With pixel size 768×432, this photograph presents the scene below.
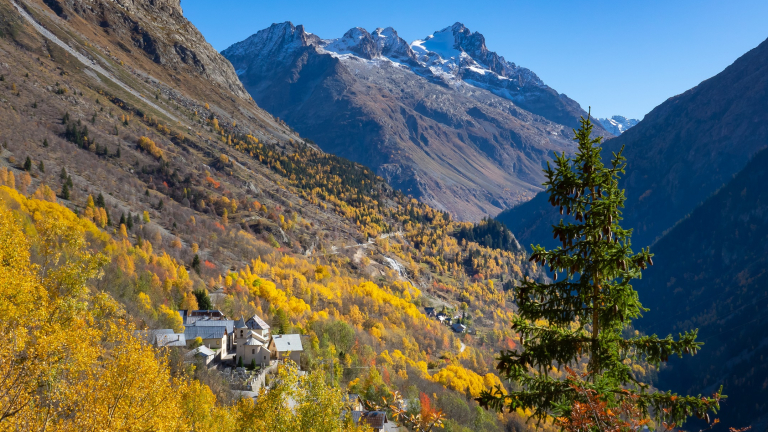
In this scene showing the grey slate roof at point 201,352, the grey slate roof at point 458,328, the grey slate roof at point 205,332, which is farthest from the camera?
the grey slate roof at point 458,328

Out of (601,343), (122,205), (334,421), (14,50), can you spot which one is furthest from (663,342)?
(14,50)

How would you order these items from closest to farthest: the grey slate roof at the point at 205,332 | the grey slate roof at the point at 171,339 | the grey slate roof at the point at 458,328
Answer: the grey slate roof at the point at 171,339, the grey slate roof at the point at 205,332, the grey slate roof at the point at 458,328

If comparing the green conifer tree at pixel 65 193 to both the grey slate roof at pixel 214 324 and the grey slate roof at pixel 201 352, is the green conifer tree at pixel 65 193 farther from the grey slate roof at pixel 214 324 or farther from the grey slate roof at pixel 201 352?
the grey slate roof at pixel 201 352

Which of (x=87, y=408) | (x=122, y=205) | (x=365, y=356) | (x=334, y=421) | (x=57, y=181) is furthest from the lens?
(x=122, y=205)

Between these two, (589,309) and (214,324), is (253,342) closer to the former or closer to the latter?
(214,324)

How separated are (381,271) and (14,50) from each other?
17890 cm

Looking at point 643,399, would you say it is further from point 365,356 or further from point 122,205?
point 122,205

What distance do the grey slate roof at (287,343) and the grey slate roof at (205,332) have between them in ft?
28.7

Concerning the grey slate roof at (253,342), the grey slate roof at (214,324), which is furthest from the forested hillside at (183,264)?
the grey slate roof at (253,342)

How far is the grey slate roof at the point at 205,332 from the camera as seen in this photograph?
6097 cm

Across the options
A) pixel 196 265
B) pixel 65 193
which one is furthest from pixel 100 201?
pixel 196 265

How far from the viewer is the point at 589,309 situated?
11758 millimetres

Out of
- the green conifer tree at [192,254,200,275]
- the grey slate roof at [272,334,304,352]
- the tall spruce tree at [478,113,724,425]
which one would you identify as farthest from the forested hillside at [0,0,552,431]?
the tall spruce tree at [478,113,724,425]

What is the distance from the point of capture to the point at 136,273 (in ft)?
275
